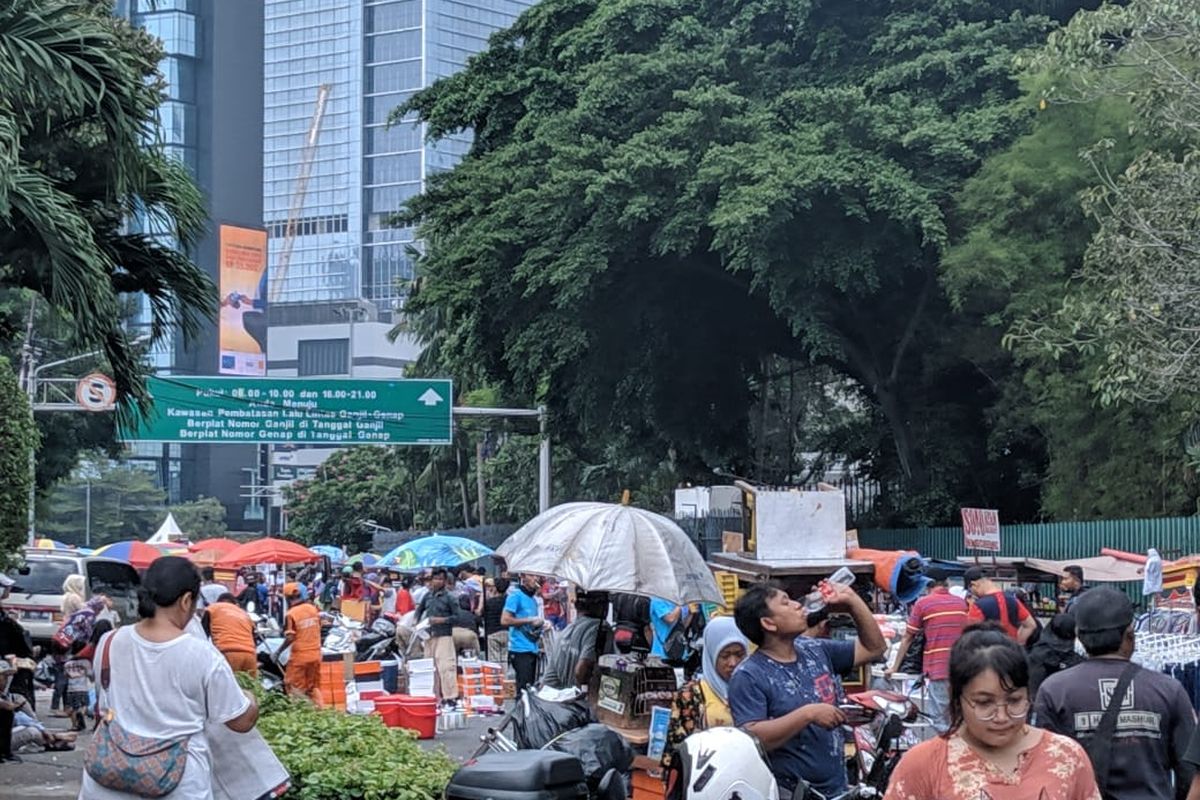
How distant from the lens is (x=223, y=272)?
424 ft

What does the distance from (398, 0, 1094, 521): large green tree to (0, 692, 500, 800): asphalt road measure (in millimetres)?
12542

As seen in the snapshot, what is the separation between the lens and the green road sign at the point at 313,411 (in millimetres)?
38438

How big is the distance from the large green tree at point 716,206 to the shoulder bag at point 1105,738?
2248 centimetres

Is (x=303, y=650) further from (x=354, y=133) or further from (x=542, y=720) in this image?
(x=354, y=133)

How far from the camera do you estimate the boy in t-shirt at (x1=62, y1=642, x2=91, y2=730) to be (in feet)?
60.5

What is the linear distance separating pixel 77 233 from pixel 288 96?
7266 inches

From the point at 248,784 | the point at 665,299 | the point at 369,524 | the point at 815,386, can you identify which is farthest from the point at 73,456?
the point at 369,524

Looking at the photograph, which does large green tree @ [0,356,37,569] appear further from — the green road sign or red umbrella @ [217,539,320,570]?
the green road sign

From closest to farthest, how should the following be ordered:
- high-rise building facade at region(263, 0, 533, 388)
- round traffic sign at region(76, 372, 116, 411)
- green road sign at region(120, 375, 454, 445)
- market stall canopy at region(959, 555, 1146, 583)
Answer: market stall canopy at region(959, 555, 1146, 583) → round traffic sign at region(76, 372, 116, 411) → green road sign at region(120, 375, 454, 445) → high-rise building facade at region(263, 0, 533, 388)

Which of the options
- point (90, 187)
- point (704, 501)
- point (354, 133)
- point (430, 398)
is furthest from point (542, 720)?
point (354, 133)

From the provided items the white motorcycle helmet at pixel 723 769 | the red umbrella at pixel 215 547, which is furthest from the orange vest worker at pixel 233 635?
the red umbrella at pixel 215 547

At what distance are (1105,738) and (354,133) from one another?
594 ft

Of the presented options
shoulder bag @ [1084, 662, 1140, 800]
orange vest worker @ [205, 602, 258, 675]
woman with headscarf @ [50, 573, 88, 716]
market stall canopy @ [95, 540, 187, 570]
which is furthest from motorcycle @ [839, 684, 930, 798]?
market stall canopy @ [95, 540, 187, 570]

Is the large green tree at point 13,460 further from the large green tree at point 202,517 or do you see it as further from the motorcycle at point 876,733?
the large green tree at point 202,517
